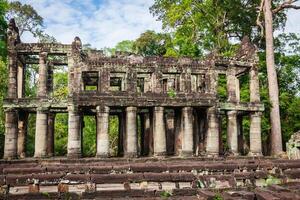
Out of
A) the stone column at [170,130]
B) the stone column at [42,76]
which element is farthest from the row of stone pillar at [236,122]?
the stone column at [42,76]

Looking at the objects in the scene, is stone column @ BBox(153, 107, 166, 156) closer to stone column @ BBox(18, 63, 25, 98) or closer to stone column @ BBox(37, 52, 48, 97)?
stone column @ BBox(37, 52, 48, 97)

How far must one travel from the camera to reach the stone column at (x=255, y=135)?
75.9ft

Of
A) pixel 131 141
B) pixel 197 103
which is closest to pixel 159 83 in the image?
pixel 197 103

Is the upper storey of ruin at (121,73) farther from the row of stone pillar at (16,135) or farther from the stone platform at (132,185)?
the stone platform at (132,185)

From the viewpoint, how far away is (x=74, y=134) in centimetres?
2044

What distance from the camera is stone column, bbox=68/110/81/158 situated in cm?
2027

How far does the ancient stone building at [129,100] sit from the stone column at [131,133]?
6cm

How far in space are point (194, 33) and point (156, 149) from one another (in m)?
15.2

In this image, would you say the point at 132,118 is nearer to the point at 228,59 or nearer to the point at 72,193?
the point at 228,59

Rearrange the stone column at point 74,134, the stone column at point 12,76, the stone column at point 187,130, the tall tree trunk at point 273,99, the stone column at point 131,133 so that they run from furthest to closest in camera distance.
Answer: the tall tree trunk at point 273,99, the stone column at point 12,76, the stone column at point 187,130, the stone column at point 131,133, the stone column at point 74,134

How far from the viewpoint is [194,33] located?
32375mm

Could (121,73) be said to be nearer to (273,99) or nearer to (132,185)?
(273,99)

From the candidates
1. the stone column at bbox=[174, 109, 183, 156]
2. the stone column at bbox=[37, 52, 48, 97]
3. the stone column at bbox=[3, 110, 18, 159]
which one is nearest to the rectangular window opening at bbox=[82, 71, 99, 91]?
the stone column at bbox=[37, 52, 48, 97]

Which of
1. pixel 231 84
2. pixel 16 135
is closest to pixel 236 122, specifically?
pixel 231 84
